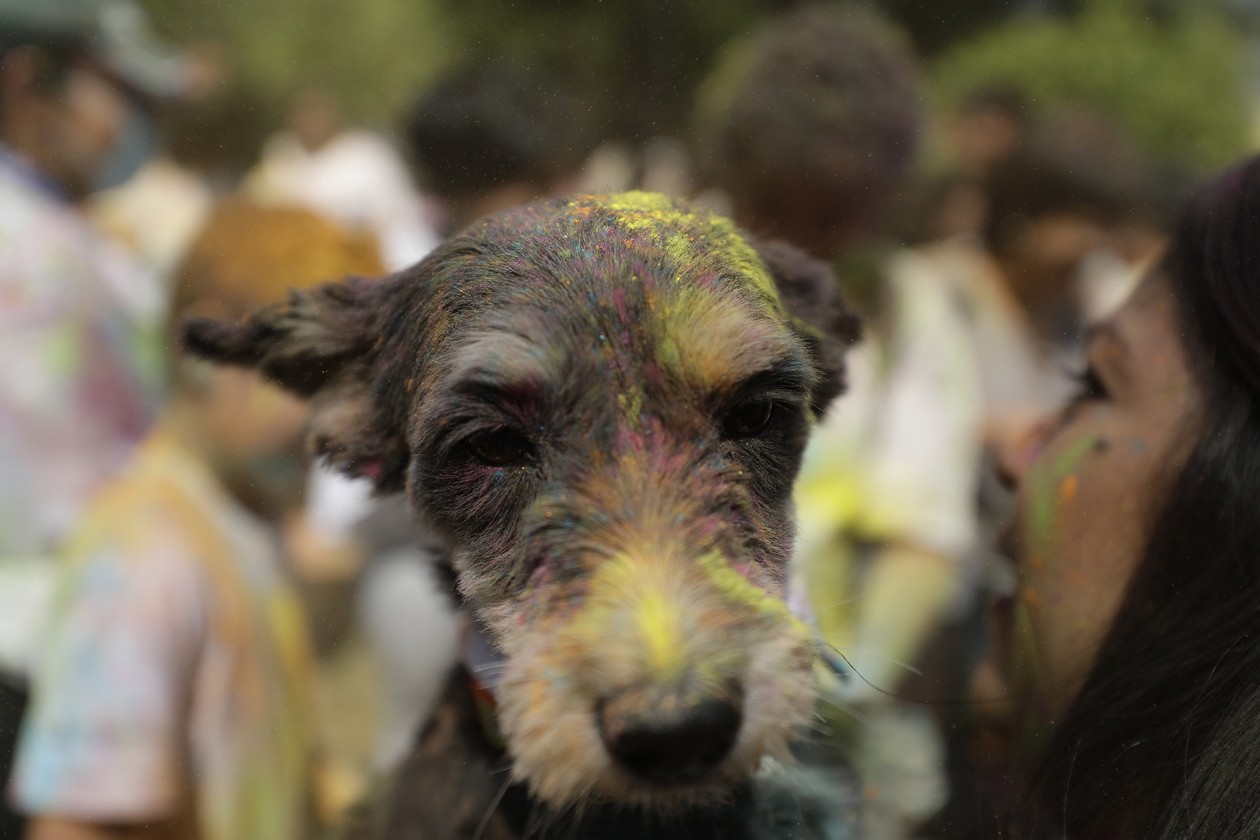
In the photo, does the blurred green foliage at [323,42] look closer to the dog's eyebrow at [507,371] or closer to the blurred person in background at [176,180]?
the blurred person in background at [176,180]

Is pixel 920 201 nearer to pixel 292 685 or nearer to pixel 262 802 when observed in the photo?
pixel 292 685

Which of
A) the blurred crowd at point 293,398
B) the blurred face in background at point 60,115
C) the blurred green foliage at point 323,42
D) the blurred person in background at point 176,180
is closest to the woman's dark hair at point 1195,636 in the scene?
the blurred crowd at point 293,398

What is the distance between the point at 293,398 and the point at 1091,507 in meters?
2.01

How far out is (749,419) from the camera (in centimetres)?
144

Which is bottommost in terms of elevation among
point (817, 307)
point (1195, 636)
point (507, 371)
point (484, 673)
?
point (484, 673)

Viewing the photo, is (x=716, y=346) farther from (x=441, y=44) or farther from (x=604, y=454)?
(x=441, y=44)

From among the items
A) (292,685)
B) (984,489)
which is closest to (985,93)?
(984,489)

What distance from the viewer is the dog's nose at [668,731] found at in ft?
3.45

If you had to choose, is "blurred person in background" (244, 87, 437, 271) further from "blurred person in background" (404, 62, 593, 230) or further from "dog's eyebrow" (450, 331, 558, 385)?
"dog's eyebrow" (450, 331, 558, 385)

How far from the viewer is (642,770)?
1113 millimetres

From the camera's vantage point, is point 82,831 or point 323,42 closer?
point 82,831

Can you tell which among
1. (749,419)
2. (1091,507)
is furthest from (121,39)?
(1091,507)

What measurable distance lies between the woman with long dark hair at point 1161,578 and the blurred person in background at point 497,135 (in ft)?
5.06

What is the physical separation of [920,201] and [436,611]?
2.10m
